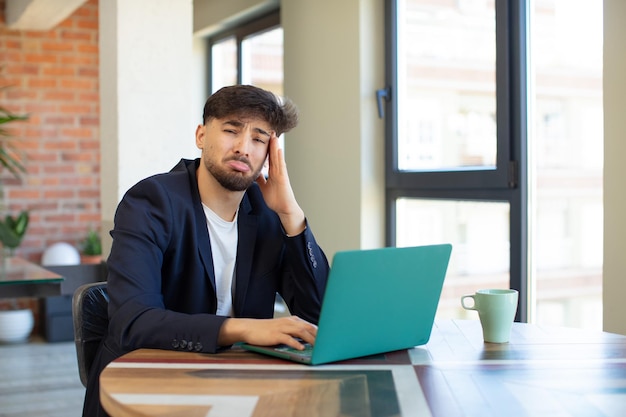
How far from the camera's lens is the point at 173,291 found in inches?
77.0

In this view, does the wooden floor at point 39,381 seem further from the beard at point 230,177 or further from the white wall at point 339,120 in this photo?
the beard at point 230,177

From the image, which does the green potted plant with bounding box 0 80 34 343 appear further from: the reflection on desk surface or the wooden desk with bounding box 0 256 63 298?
the wooden desk with bounding box 0 256 63 298

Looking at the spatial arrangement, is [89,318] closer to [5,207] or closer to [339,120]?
[339,120]

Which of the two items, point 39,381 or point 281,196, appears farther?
point 39,381

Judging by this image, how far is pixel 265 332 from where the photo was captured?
162 cm

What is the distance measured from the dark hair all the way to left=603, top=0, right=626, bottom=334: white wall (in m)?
1.40

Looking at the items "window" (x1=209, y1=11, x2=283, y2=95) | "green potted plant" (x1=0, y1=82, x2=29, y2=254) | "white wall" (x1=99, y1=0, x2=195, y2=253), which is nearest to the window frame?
"white wall" (x1=99, y1=0, x2=195, y2=253)

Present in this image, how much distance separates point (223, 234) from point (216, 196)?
3.9 inches

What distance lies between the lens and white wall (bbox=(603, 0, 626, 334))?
2855 millimetres

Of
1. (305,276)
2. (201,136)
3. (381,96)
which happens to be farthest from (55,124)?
(305,276)

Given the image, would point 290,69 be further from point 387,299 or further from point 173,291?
point 387,299

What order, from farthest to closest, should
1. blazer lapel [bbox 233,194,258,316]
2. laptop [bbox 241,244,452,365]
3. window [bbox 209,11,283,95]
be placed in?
window [bbox 209,11,283,95] < blazer lapel [bbox 233,194,258,316] < laptop [bbox 241,244,452,365]

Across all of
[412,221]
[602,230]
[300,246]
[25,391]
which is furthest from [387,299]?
[25,391]

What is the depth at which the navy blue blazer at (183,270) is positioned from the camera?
1.66m
